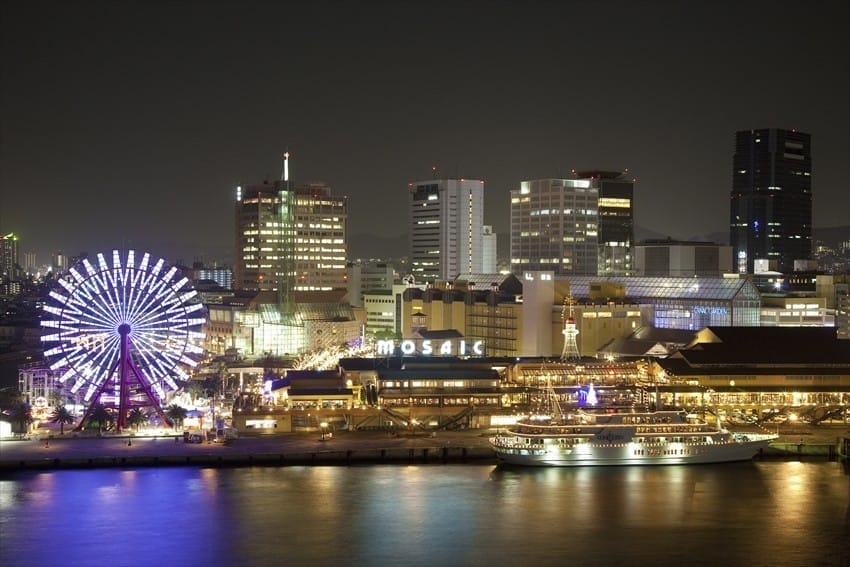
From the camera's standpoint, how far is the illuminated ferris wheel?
3825 centimetres

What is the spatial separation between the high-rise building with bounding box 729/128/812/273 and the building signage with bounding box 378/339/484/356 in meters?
71.8

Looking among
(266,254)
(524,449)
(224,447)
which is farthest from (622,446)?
(266,254)

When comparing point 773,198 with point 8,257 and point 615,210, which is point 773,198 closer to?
point 615,210

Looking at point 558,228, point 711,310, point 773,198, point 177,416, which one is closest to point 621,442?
point 177,416

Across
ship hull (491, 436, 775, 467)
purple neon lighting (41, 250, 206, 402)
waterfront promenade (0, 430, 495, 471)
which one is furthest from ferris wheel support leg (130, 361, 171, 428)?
ship hull (491, 436, 775, 467)

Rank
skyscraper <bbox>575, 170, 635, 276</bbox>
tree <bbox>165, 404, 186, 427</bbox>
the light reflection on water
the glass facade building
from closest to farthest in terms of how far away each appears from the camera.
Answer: the light reflection on water < tree <bbox>165, 404, 186, 427</bbox> < the glass facade building < skyscraper <bbox>575, 170, 635, 276</bbox>

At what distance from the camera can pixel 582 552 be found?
2420 centimetres

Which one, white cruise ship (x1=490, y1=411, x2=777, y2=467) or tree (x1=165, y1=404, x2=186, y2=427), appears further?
tree (x1=165, y1=404, x2=186, y2=427)

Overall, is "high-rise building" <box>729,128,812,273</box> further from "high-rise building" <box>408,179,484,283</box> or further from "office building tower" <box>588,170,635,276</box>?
"high-rise building" <box>408,179,484,283</box>

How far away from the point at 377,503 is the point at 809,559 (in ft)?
31.6

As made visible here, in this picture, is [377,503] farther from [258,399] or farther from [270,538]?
[258,399]

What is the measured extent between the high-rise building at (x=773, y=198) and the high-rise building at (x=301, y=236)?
47.4 m

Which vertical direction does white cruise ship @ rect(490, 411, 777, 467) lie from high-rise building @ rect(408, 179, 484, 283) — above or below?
below

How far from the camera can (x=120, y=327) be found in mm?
38312
